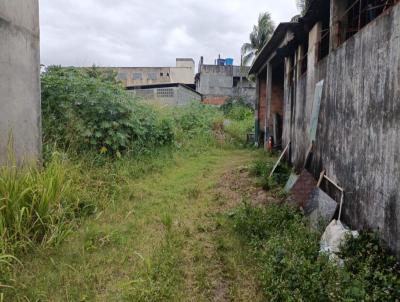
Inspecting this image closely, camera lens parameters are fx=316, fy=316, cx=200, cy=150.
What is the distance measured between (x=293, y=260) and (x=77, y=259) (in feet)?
7.15

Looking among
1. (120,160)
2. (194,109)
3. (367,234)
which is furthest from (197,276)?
(194,109)

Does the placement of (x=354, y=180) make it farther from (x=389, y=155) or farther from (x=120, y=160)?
(x=120, y=160)

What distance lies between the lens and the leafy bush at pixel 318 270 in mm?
2295

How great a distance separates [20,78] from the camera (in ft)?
13.9

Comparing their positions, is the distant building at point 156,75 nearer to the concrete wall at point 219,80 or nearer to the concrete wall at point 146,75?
the concrete wall at point 146,75

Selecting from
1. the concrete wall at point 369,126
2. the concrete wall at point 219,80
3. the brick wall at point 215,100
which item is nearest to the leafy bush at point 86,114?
the concrete wall at point 369,126

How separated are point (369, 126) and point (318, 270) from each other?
143 centimetres

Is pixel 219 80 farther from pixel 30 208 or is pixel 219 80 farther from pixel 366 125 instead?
pixel 30 208

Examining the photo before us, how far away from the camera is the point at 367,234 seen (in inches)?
112

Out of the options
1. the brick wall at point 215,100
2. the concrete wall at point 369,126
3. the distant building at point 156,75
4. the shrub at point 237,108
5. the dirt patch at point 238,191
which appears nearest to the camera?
the concrete wall at point 369,126

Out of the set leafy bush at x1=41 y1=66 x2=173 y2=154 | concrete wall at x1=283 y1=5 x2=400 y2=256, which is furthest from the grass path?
leafy bush at x1=41 y1=66 x2=173 y2=154

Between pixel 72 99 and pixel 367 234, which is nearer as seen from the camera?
pixel 367 234

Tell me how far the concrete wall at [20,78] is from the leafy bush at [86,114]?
3.46 ft

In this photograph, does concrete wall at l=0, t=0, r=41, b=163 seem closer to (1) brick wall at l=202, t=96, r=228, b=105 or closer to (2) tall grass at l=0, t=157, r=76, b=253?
(2) tall grass at l=0, t=157, r=76, b=253
